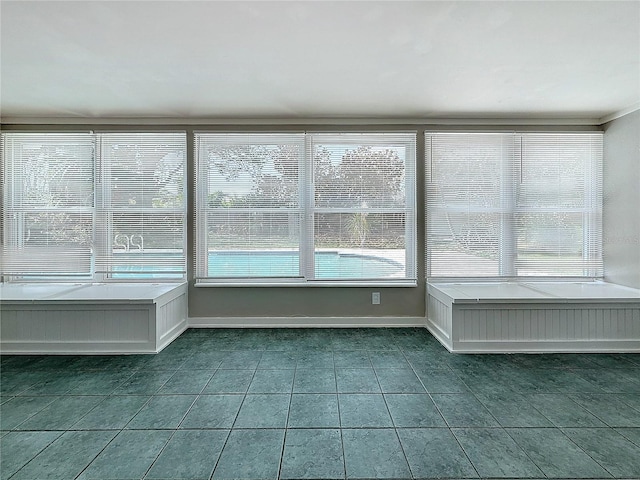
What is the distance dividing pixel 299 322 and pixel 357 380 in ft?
4.45

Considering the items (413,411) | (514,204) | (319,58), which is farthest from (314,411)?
(514,204)

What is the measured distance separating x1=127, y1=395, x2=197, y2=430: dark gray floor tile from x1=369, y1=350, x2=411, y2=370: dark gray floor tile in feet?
4.77

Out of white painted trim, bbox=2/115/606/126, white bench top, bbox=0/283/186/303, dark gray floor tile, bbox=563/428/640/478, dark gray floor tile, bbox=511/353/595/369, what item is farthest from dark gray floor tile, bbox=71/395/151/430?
dark gray floor tile, bbox=511/353/595/369

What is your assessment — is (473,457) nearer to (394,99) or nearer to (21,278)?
(394,99)

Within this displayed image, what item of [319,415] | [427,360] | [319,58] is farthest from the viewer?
[427,360]

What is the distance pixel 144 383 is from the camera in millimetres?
2359

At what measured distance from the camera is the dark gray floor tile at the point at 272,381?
226cm

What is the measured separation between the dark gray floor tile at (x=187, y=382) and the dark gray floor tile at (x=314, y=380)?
694 mm

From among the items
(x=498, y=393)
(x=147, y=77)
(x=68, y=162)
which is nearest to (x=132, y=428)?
(x=498, y=393)

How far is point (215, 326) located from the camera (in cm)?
362

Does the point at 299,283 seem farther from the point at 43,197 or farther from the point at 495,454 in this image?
the point at 43,197

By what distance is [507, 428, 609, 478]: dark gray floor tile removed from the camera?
149cm

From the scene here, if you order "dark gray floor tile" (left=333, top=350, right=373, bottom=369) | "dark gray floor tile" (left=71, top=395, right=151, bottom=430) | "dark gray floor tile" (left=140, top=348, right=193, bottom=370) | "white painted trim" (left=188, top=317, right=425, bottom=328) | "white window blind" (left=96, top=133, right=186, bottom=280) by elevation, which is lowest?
"dark gray floor tile" (left=71, top=395, right=151, bottom=430)

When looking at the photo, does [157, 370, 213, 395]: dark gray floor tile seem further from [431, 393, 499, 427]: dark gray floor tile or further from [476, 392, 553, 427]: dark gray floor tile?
[476, 392, 553, 427]: dark gray floor tile
